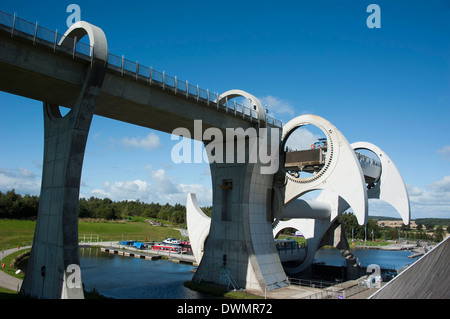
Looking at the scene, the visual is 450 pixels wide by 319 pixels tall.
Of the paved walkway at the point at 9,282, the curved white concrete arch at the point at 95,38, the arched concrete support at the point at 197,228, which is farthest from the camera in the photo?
the arched concrete support at the point at 197,228

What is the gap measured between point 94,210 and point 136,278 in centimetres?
7639

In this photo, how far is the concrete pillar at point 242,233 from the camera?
27.0 m

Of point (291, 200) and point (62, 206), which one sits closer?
point (62, 206)

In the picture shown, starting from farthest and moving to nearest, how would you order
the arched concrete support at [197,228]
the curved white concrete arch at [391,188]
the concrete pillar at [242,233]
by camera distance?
the arched concrete support at [197,228] → the curved white concrete arch at [391,188] → the concrete pillar at [242,233]

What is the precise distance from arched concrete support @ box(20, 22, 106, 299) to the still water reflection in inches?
295

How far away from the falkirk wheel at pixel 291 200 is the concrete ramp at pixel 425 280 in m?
18.3

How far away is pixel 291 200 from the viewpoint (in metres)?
29.0

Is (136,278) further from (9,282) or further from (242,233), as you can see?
(242,233)

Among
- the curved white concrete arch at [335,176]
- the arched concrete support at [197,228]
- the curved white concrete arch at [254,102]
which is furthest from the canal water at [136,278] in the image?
the curved white concrete arch at [254,102]

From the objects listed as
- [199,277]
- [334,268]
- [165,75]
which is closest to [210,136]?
[165,75]

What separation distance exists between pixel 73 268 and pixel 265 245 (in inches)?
613

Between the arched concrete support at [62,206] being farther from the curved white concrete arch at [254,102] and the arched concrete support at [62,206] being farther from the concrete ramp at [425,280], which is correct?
the concrete ramp at [425,280]

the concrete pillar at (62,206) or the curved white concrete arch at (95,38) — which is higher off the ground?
the curved white concrete arch at (95,38)

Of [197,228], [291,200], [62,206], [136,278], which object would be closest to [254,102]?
[291,200]
